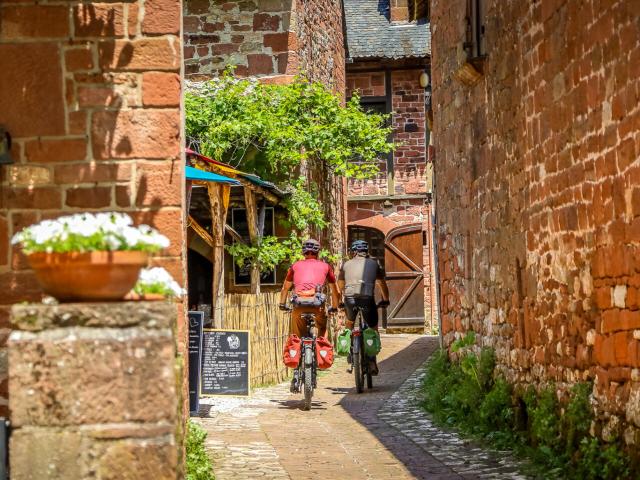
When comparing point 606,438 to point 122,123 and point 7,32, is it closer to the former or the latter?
point 122,123

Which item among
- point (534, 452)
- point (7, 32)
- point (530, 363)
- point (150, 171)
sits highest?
Answer: point (7, 32)

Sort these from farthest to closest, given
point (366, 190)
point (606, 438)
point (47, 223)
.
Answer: point (366, 190), point (606, 438), point (47, 223)

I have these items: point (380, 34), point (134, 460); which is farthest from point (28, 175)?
point (380, 34)

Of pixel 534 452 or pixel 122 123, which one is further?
pixel 534 452

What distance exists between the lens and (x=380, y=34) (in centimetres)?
2567

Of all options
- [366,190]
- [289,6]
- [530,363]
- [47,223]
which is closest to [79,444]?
[47,223]

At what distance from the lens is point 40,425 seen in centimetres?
361

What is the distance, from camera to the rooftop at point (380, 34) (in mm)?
24844

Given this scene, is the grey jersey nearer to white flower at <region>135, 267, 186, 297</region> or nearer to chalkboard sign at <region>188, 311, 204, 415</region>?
chalkboard sign at <region>188, 311, 204, 415</region>

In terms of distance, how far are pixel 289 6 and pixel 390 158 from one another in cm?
960

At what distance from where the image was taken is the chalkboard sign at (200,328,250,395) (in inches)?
439

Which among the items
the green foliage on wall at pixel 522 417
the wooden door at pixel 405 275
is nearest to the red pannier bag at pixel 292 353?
the green foliage on wall at pixel 522 417

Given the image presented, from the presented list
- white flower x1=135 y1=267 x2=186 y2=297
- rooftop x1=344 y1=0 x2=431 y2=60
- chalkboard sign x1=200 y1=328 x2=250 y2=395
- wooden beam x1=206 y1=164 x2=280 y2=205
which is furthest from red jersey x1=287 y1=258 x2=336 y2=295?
rooftop x1=344 y1=0 x2=431 y2=60

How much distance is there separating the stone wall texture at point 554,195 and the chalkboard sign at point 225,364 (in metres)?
2.05
